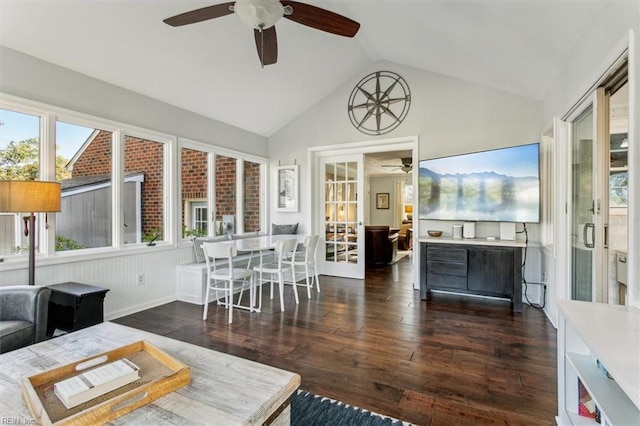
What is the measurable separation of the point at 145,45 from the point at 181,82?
0.67 meters

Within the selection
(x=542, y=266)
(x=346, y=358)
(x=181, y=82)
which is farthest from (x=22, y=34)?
(x=542, y=266)

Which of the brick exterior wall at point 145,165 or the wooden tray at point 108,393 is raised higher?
the brick exterior wall at point 145,165

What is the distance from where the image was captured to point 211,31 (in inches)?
129

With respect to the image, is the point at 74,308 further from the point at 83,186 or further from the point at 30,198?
the point at 83,186

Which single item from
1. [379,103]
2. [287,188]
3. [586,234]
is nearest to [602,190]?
[586,234]

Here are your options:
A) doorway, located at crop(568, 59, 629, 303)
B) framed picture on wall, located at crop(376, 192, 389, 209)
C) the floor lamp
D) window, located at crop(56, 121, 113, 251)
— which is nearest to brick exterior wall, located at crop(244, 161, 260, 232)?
window, located at crop(56, 121, 113, 251)

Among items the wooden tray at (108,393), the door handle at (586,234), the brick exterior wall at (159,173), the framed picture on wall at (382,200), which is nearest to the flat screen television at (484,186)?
the door handle at (586,234)

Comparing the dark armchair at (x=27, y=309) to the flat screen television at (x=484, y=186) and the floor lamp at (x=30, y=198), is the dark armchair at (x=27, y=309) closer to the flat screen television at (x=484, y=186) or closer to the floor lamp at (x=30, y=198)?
the floor lamp at (x=30, y=198)

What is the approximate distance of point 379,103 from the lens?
4.91 m

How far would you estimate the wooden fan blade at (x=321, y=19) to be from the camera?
7.27 feet

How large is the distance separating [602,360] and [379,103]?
445cm

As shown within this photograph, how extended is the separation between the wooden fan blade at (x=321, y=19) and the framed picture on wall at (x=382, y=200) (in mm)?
8271

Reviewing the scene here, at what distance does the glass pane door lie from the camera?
2.39 m

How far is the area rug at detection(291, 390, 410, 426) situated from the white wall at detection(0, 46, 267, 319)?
2.60 metres
